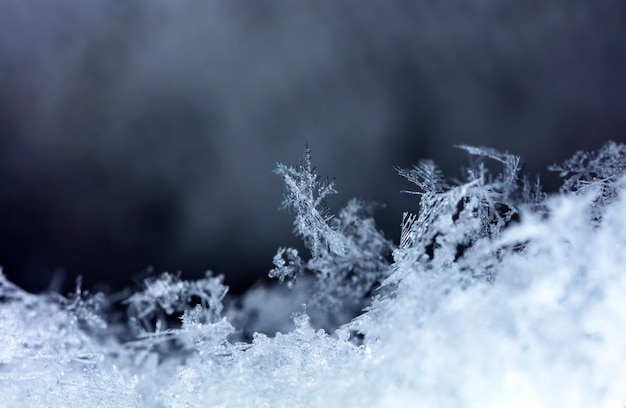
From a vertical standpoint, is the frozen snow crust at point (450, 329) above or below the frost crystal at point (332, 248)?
below

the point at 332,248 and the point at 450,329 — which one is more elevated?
the point at 332,248

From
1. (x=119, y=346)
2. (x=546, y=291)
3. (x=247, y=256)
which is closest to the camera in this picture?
(x=546, y=291)

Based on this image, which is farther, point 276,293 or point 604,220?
point 276,293

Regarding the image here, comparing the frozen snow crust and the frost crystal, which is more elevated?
the frost crystal

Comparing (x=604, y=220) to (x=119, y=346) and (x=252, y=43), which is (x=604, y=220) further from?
(x=252, y=43)

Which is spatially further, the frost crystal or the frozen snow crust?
the frost crystal

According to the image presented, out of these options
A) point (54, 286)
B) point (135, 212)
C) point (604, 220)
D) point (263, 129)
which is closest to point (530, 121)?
point (263, 129)

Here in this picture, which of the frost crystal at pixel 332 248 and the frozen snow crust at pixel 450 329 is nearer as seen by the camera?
the frozen snow crust at pixel 450 329

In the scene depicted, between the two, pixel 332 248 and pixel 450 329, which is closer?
pixel 450 329
